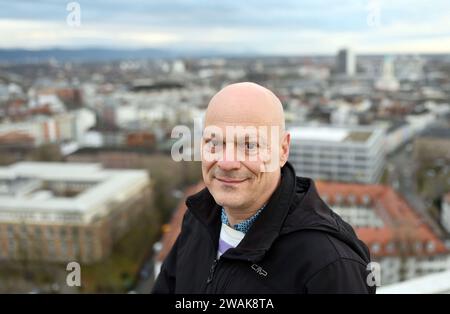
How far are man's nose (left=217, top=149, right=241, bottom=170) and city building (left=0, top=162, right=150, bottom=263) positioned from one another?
5622 millimetres

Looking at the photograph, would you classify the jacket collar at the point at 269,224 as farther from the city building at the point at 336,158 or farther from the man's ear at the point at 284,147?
the city building at the point at 336,158

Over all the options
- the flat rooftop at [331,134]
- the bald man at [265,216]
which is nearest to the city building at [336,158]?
the flat rooftop at [331,134]

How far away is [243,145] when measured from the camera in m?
0.52

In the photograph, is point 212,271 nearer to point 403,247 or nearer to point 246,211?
point 246,211

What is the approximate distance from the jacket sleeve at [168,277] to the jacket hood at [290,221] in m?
0.14

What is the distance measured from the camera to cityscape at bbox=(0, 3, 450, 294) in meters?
5.53

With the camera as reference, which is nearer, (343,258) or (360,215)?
(343,258)

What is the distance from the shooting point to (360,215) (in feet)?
22.3

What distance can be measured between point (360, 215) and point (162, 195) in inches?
118

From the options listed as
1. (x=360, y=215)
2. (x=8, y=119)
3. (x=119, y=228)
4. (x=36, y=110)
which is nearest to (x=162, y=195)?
(x=119, y=228)

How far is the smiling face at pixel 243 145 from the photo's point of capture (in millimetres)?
509

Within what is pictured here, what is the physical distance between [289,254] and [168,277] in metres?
0.22
